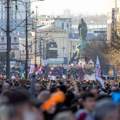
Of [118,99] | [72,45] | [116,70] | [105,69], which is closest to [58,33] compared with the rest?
[72,45]

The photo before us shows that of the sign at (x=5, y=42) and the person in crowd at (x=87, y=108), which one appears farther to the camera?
the sign at (x=5, y=42)

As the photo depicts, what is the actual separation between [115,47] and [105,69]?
3824 cm

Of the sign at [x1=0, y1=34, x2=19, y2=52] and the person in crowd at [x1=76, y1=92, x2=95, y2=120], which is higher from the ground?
the sign at [x1=0, y1=34, x2=19, y2=52]

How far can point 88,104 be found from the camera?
10.6 m

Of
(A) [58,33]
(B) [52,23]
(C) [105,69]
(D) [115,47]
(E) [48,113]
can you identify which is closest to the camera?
(E) [48,113]

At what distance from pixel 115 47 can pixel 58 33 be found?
12067 centimetres

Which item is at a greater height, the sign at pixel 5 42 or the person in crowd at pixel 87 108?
the sign at pixel 5 42

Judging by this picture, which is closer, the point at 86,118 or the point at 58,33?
the point at 86,118

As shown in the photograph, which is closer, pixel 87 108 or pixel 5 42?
pixel 87 108

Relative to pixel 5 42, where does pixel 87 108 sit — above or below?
below

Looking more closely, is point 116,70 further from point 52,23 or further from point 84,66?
point 52,23

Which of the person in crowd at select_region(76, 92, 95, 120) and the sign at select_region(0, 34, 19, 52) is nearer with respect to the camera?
the person in crowd at select_region(76, 92, 95, 120)

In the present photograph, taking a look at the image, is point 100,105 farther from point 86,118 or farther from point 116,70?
point 116,70

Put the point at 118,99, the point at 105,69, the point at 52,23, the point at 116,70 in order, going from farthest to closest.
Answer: the point at 52,23, the point at 105,69, the point at 116,70, the point at 118,99
